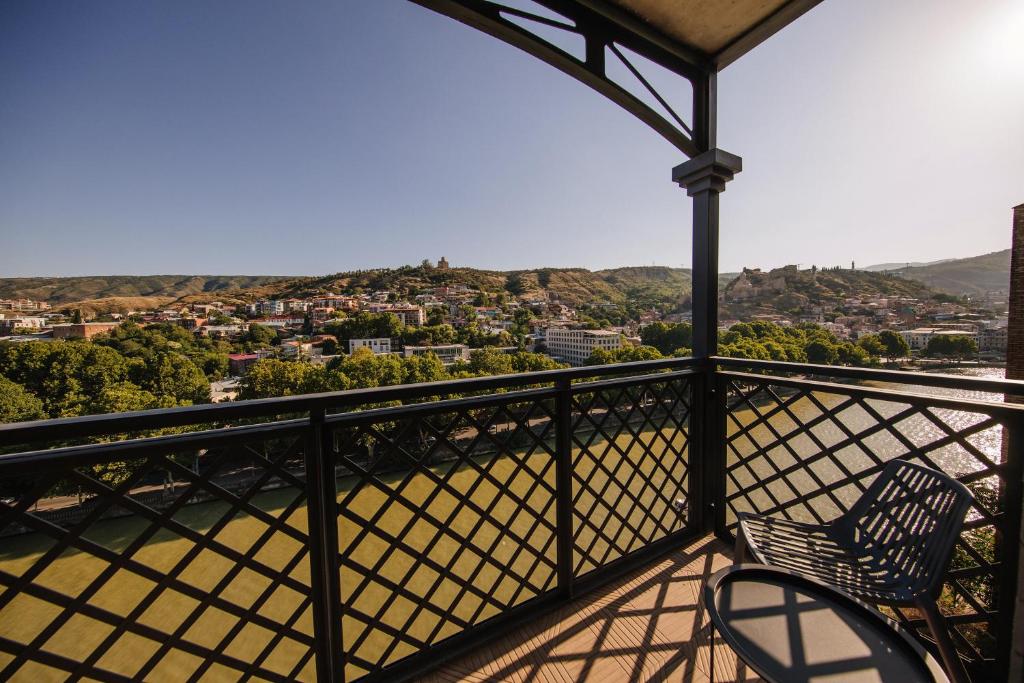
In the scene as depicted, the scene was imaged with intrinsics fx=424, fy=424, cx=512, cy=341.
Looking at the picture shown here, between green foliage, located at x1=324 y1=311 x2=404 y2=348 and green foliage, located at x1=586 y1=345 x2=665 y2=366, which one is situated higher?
green foliage, located at x1=324 y1=311 x2=404 y2=348

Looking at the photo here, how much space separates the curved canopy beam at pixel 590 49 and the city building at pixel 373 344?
36.0 m

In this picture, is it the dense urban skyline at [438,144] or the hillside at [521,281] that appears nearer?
the dense urban skyline at [438,144]

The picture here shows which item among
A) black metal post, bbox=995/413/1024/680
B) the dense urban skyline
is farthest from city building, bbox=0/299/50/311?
black metal post, bbox=995/413/1024/680

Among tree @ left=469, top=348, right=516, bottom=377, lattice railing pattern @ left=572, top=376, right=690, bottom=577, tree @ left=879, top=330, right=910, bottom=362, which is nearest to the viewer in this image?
lattice railing pattern @ left=572, top=376, right=690, bottom=577

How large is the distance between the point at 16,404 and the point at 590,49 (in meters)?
33.0

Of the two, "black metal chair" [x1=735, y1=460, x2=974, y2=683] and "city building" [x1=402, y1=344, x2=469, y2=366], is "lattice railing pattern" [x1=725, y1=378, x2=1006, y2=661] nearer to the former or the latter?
"black metal chair" [x1=735, y1=460, x2=974, y2=683]

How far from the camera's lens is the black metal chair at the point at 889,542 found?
4.11ft

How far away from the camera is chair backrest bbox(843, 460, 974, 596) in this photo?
50.1 inches

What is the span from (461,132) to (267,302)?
34.1 metres

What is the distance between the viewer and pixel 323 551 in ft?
4.26

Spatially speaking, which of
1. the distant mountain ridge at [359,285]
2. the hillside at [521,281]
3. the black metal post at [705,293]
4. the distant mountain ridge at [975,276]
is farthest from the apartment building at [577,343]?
the black metal post at [705,293]

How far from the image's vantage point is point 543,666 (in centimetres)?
156

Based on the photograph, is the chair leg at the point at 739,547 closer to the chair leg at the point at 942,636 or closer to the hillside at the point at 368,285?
the chair leg at the point at 942,636

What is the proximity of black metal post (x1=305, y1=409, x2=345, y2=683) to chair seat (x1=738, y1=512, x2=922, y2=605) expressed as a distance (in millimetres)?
1422
